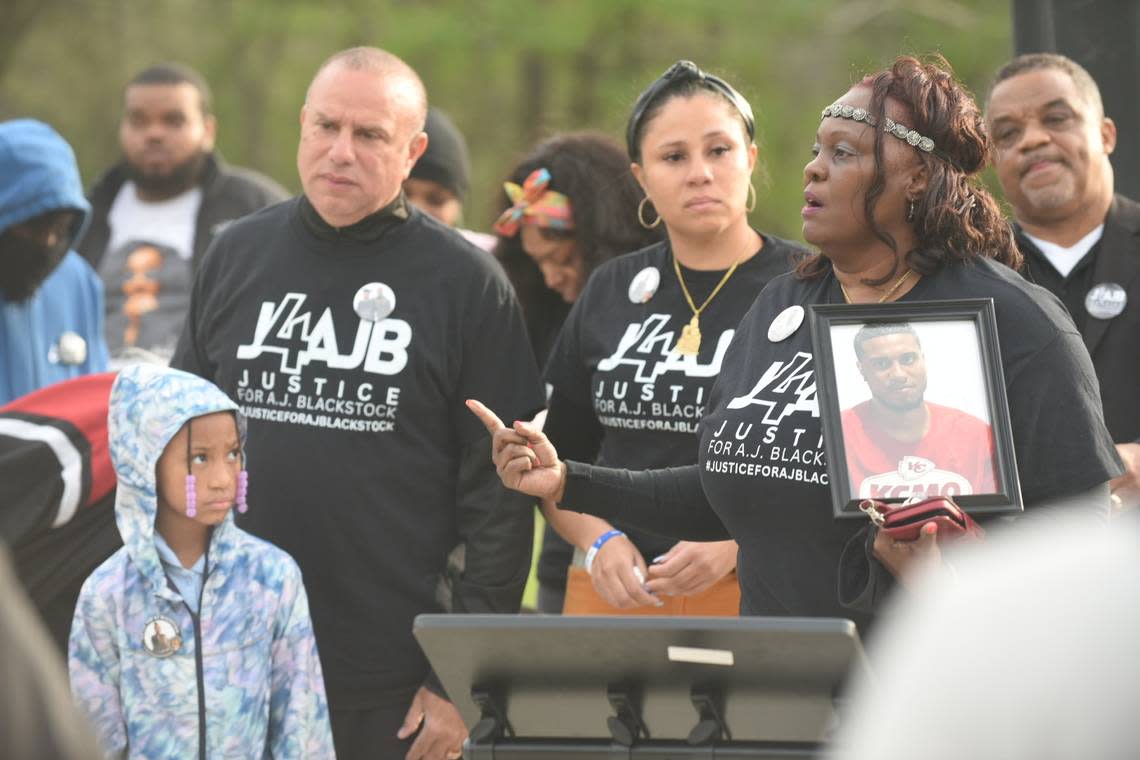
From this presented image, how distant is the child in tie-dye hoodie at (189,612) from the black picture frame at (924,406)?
1.66m

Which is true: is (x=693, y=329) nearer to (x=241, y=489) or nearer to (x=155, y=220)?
(x=241, y=489)

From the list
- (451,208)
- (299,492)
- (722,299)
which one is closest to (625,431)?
(722,299)

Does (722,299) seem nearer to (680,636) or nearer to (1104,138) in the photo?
(1104,138)

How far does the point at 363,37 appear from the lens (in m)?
20.2

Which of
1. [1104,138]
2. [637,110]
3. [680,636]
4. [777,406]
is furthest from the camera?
[1104,138]

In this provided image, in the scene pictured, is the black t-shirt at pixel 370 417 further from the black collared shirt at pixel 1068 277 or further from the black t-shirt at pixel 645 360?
the black collared shirt at pixel 1068 277

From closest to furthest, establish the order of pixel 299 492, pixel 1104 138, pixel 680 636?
1. pixel 680 636
2. pixel 299 492
3. pixel 1104 138

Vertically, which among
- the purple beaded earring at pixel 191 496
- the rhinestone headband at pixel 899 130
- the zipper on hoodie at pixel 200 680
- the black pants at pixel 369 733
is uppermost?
the rhinestone headband at pixel 899 130

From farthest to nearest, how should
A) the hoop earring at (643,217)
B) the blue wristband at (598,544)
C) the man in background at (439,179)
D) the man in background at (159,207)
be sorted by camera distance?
the man in background at (159,207)
the man in background at (439,179)
the hoop earring at (643,217)
the blue wristband at (598,544)

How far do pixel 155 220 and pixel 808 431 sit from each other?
5134mm

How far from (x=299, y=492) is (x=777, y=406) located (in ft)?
5.39

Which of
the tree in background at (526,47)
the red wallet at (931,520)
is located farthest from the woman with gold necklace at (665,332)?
the tree in background at (526,47)

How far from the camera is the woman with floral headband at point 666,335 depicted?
15.2ft

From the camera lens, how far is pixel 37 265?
586 cm
